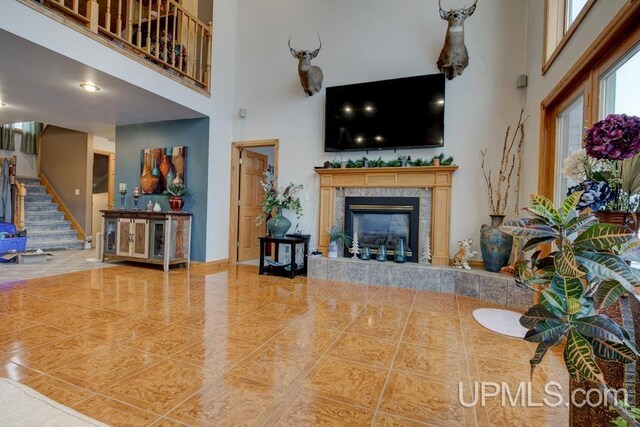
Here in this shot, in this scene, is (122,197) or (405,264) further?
(122,197)

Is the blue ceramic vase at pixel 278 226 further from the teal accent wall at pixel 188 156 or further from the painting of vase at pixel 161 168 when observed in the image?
the painting of vase at pixel 161 168

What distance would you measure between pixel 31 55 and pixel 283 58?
10.6 ft

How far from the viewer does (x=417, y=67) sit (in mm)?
4398

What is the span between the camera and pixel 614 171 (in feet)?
3.83

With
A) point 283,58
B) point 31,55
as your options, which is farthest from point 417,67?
point 31,55

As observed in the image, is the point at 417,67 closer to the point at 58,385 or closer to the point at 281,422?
the point at 281,422

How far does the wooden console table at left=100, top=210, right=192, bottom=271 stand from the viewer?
4719 mm

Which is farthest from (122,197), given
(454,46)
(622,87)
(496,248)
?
(622,87)

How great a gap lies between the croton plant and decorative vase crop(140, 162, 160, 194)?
563 centimetres

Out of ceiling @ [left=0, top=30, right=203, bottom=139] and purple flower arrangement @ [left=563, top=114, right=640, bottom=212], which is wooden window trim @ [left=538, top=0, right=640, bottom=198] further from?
ceiling @ [left=0, top=30, right=203, bottom=139]

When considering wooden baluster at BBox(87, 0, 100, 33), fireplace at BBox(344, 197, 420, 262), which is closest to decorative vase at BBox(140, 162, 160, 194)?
wooden baluster at BBox(87, 0, 100, 33)

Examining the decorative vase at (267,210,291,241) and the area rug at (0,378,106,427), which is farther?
the decorative vase at (267,210,291,241)

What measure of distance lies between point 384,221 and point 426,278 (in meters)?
1.02

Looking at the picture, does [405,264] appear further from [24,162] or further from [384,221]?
[24,162]
